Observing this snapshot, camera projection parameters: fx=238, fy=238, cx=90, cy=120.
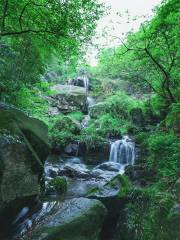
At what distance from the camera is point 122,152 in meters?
13.3

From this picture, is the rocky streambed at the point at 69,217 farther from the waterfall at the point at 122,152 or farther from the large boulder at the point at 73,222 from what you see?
the waterfall at the point at 122,152

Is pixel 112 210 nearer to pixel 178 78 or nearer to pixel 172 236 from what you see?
pixel 172 236

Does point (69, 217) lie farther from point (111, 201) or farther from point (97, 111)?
point (97, 111)

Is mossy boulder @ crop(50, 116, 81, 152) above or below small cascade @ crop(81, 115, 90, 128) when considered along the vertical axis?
below

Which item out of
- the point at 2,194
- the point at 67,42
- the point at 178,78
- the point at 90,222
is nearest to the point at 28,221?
the point at 2,194

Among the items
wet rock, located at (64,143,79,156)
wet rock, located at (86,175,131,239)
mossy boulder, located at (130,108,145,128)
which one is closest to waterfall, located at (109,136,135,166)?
wet rock, located at (64,143,79,156)

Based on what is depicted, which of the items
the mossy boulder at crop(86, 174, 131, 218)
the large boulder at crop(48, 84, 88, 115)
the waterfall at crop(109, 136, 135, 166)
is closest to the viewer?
the mossy boulder at crop(86, 174, 131, 218)

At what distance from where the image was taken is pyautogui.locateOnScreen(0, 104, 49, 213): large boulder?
4.24 metres

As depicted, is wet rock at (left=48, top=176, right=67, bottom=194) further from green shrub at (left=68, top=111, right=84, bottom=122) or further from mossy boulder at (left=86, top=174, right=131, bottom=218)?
green shrub at (left=68, top=111, right=84, bottom=122)

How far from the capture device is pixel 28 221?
4.74 meters

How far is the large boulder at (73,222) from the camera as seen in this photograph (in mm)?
3910

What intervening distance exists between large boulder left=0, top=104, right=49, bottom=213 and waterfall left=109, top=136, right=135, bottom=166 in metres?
8.38

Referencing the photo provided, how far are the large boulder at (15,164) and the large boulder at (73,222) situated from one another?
669 millimetres

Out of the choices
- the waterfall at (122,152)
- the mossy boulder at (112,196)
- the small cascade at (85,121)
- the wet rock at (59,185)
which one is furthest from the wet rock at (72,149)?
the mossy boulder at (112,196)
